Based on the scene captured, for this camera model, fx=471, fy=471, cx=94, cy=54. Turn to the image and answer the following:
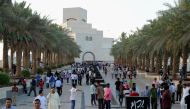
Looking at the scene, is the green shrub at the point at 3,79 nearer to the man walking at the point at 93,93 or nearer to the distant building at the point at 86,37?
the man walking at the point at 93,93

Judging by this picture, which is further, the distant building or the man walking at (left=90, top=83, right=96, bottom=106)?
the distant building

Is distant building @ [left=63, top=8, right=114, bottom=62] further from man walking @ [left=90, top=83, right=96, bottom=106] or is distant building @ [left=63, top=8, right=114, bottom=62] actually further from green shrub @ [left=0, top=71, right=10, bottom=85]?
man walking @ [left=90, top=83, right=96, bottom=106]

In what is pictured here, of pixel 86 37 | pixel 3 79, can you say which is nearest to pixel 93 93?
pixel 3 79

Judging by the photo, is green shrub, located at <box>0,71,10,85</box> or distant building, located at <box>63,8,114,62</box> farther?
distant building, located at <box>63,8,114,62</box>

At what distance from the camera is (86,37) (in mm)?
149750

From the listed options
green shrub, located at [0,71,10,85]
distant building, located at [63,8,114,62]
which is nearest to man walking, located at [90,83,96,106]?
green shrub, located at [0,71,10,85]

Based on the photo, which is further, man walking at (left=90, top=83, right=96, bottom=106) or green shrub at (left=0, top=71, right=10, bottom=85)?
green shrub at (left=0, top=71, right=10, bottom=85)

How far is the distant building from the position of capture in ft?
487

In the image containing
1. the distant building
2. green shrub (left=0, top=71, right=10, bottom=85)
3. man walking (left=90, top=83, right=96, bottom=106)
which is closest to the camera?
man walking (left=90, top=83, right=96, bottom=106)

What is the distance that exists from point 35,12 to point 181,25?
13.1m

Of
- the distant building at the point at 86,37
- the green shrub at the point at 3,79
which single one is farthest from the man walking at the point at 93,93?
the distant building at the point at 86,37

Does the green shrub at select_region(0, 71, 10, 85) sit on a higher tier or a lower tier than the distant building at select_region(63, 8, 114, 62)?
lower

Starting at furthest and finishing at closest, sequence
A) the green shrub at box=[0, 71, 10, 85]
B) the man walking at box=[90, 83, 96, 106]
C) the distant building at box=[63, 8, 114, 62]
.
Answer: the distant building at box=[63, 8, 114, 62] < the green shrub at box=[0, 71, 10, 85] < the man walking at box=[90, 83, 96, 106]

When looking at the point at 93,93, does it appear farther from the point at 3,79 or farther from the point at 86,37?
the point at 86,37
